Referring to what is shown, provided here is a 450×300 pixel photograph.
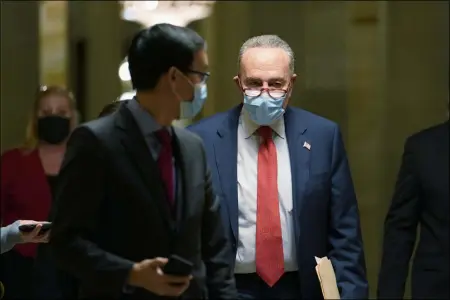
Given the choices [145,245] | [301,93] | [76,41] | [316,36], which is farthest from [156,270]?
[76,41]

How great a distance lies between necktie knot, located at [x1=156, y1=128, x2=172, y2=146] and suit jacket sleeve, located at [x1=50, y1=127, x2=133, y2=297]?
137 millimetres

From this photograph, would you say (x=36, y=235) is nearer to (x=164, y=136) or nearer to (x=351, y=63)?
(x=164, y=136)

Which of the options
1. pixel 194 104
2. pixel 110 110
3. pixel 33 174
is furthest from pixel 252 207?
pixel 33 174

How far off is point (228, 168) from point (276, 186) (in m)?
0.14

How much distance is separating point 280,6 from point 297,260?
9.49ft

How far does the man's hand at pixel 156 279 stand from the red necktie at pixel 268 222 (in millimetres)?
628

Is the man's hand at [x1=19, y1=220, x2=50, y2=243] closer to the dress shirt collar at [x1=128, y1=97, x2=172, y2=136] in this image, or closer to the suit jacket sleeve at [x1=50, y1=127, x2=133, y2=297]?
the suit jacket sleeve at [x1=50, y1=127, x2=133, y2=297]

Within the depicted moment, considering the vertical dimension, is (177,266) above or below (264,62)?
below

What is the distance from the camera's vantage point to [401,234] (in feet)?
12.5

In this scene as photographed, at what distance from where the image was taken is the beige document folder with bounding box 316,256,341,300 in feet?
8.29

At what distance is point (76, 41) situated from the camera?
641 cm

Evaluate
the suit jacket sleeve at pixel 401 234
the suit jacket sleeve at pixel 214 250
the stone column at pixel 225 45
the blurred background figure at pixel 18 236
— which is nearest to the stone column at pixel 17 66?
the stone column at pixel 225 45

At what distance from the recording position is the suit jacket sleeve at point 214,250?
2256 millimetres

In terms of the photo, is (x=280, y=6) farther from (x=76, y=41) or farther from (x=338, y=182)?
(x=338, y=182)
